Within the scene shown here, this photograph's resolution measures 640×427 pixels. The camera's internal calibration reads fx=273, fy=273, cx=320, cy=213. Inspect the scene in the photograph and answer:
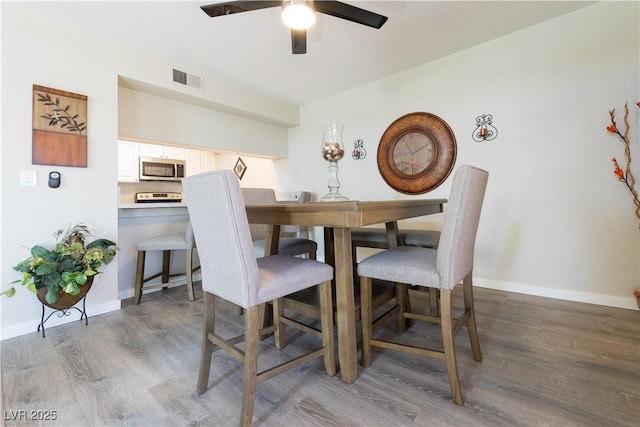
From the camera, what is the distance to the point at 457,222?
1178 millimetres

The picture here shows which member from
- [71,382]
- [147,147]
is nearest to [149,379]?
[71,382]

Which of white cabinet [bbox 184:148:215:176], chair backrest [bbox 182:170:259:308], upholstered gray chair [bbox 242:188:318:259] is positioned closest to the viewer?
chair backrest [bbox 182:170:259:308]

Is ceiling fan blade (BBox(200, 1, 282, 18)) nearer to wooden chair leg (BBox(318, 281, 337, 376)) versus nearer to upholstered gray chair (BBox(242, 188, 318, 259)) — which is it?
upholstered gray chair (BBox(242, 188, 318, 259))

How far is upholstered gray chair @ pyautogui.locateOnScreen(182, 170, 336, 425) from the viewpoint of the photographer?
3.37ft

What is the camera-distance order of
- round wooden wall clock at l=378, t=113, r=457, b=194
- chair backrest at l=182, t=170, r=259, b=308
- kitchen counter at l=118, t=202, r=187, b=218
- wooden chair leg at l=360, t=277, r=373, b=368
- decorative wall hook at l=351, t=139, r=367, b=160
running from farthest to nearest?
decorative wall hook at l=351, t=139, r=367, b=160
round wooden wall clock at l=378, t=113, r=457, b=194
kitchen counter at l=118, t=202, r=187, b=218
wooden chair leg at l=360, t=277, r=373, b=368
chair backrest at l=182, t=170, r=259, b=308

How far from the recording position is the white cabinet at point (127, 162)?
4.07m

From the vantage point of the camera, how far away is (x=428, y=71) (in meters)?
3.02

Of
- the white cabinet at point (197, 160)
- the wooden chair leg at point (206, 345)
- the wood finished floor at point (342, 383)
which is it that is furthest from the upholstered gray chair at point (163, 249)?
the white cabinet at point (197, 160)

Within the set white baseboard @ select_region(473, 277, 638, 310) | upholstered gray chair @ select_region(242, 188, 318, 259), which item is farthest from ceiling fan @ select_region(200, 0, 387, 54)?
white baseboard @ select_region(473, 277, 638, 310)

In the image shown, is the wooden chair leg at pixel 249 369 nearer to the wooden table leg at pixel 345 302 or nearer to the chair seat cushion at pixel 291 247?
the wooden table leg at pixel 345 302

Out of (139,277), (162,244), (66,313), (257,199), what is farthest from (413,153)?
(66,313)

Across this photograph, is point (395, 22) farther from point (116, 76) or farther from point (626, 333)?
point (626, 333)

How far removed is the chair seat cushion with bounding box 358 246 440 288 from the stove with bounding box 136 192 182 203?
4.08 metres

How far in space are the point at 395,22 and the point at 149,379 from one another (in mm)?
3001
